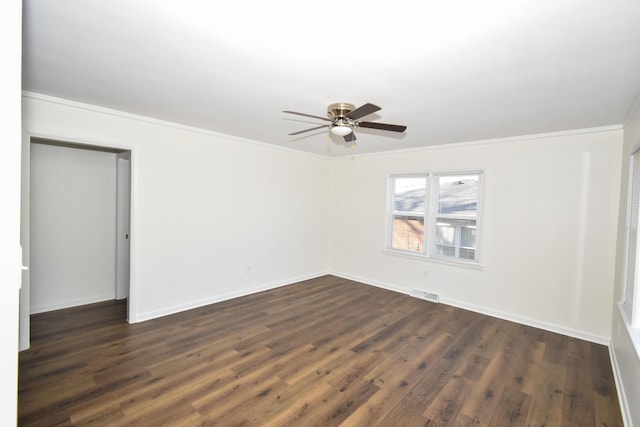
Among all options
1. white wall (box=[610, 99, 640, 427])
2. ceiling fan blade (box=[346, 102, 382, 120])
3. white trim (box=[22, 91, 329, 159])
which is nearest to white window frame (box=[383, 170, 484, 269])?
white wall (box=[610, 99, 640, 427])

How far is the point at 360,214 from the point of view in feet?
19.2

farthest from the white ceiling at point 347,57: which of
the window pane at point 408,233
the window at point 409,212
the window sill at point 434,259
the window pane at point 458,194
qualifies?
the window pane at point 408,233

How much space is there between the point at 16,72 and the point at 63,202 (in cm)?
391

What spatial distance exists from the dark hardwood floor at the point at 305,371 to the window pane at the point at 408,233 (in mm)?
1333

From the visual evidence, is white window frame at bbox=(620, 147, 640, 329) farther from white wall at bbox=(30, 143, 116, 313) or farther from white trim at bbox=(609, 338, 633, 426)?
white wall at bbox=(30, 143, 116, 313)

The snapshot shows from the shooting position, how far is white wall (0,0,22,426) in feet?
3.34

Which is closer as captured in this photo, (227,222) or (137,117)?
(137,117)

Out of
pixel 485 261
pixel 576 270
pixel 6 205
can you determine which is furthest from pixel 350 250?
pixel 6 205

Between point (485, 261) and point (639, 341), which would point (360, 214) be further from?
point (639, 341)

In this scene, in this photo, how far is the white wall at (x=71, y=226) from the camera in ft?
12.9

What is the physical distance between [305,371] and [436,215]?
3257mm

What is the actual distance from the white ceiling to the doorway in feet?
4.83

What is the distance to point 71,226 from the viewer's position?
418cm

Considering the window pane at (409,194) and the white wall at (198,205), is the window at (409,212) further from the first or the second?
the white wall at (198,205)
